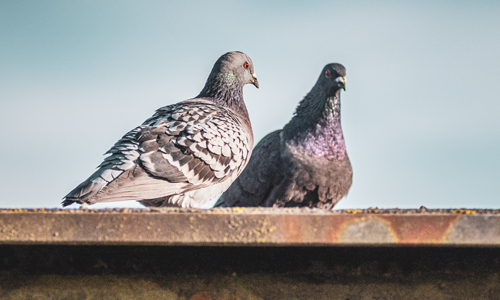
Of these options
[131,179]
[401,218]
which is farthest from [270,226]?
[131,179]

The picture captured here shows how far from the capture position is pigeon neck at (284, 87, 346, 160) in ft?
23.8

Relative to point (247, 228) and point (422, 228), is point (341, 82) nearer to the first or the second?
point (422, 228)

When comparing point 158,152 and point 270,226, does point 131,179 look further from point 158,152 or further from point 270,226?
point 270,226

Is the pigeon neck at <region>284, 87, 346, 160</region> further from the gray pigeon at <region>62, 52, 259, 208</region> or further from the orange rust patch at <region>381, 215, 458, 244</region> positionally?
the orange rust patch at <region>381, 215, 458, 244</region>

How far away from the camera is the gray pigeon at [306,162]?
7.13m

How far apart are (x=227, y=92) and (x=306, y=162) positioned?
1.39 metres

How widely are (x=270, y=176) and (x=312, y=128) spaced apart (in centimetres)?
88

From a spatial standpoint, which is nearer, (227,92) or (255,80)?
(227,92)

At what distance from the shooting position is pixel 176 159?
5387 mm

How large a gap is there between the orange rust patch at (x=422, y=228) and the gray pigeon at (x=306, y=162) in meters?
4.95

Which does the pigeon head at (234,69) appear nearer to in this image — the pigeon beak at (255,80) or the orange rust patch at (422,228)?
the pigeon beak at (255,80)

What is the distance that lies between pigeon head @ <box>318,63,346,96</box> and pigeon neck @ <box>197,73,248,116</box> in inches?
48.6

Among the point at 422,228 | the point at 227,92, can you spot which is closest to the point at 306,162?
the point at 227,92

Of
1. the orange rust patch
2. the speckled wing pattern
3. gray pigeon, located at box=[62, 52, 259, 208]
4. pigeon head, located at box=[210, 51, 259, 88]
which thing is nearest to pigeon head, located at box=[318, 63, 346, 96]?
pigeon head, located at box=[210, 51, 259, 88]
